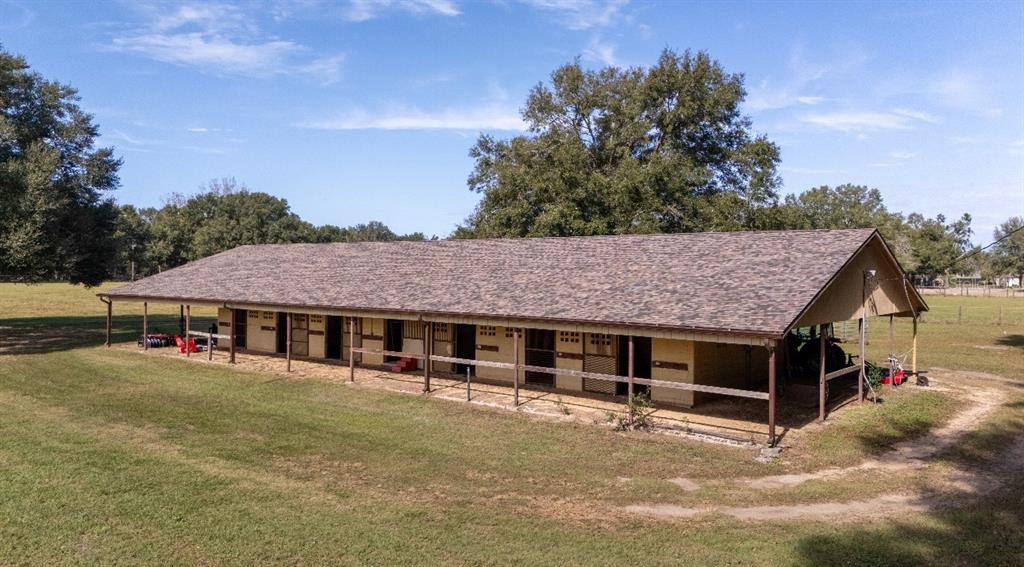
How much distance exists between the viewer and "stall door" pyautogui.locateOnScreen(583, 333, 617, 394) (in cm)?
1775

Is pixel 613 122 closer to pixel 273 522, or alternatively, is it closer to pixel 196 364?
pixel 196 364

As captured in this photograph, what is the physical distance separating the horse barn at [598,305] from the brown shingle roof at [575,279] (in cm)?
7

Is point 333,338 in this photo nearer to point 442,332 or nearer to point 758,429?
point 442,332

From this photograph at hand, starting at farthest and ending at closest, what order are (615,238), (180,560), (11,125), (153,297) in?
(11,125) → (153,297) → (615,238) → (180,560)

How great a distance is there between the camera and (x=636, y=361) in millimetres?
18328

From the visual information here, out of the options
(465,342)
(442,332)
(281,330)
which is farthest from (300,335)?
(465,342)

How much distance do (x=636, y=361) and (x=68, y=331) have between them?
3205cm

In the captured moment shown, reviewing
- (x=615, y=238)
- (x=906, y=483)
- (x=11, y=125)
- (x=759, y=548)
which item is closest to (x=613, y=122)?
(x=615, y=238)

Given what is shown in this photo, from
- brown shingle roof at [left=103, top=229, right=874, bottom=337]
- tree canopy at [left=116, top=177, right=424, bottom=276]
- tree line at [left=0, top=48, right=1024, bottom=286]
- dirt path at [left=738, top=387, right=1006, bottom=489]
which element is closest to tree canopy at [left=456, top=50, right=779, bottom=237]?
tree line at [left=0, top=48, right=1024, bottom=286]

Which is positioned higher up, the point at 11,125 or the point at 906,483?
the point at 11,125

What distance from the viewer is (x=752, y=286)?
49.0ft

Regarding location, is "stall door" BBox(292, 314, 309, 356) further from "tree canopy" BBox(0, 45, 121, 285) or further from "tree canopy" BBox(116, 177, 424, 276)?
"tree canopy" BBox(116, 177, 424, 276)

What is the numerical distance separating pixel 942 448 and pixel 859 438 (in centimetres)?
149

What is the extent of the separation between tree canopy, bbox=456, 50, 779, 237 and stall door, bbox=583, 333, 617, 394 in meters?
18.7
